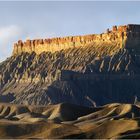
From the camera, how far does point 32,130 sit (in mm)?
126688

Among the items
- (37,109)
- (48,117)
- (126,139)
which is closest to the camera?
(126,139)

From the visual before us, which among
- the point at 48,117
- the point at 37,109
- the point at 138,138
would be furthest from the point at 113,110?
the point at 138,138

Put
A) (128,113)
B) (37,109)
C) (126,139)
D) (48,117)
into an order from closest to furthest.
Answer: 1. (126,139)
2. (128,113)
3. (48,117)
4. (37,109)

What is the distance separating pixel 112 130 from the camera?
391 feet

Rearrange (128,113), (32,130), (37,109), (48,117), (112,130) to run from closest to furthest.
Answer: (112,130) < (32,130) < (128,113) < (48,117) < (37,109)

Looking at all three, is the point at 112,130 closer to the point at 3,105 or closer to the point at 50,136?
the point at 50,136

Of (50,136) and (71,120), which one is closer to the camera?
(50,136)

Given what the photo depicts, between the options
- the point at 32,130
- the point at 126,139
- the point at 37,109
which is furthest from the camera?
the point at 37,109

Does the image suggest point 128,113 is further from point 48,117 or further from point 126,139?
point 126,139

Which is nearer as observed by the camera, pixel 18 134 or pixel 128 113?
pixel 18 134

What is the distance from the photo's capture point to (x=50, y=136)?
119 m

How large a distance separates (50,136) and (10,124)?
1298 cm

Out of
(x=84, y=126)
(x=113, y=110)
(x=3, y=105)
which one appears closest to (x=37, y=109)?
(x=3, y=105)

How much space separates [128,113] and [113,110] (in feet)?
15.5
